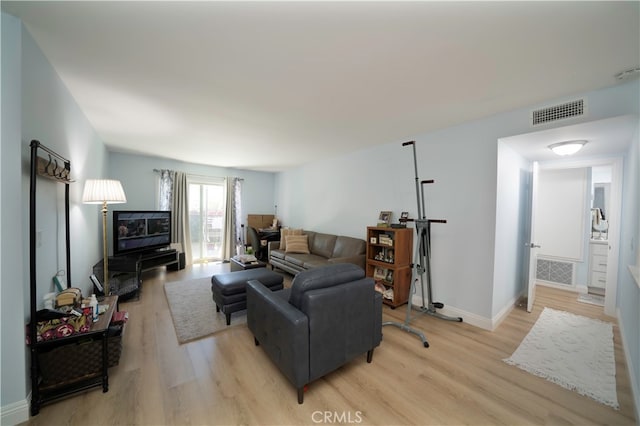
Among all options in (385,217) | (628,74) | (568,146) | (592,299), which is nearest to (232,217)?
(385,217)

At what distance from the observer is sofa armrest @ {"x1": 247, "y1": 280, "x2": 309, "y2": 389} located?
5.19 feet

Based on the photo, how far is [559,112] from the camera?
86.8 inches

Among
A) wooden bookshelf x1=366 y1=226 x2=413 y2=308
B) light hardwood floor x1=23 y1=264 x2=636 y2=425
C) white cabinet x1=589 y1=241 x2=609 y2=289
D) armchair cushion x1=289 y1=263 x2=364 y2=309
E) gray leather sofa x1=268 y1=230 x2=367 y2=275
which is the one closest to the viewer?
light hardwood floor x1=23 y1=264 x2=636 y2=425

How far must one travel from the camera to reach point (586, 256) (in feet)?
12.8

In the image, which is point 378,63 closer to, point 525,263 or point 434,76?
point 434,76

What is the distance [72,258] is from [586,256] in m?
7.29

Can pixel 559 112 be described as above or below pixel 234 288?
above

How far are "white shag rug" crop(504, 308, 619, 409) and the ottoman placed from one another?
8.60 feet

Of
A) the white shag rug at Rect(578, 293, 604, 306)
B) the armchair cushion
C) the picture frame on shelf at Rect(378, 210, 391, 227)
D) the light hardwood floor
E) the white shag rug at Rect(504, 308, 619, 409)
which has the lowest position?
the light hardwood floor

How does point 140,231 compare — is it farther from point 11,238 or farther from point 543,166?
point 543,166

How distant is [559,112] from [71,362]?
15.1ft

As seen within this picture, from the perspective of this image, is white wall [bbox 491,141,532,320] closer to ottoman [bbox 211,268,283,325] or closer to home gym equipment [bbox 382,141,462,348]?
home gym equipment [bbox 382,141,462,348]

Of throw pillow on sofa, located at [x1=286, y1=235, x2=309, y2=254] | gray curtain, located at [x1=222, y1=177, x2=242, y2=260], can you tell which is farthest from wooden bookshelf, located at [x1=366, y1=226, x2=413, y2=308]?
gray curtain, located at [x1=222, y1=177, x2=242, y2=260]

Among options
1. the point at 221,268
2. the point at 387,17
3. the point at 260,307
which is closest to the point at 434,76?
the point at 387,17
